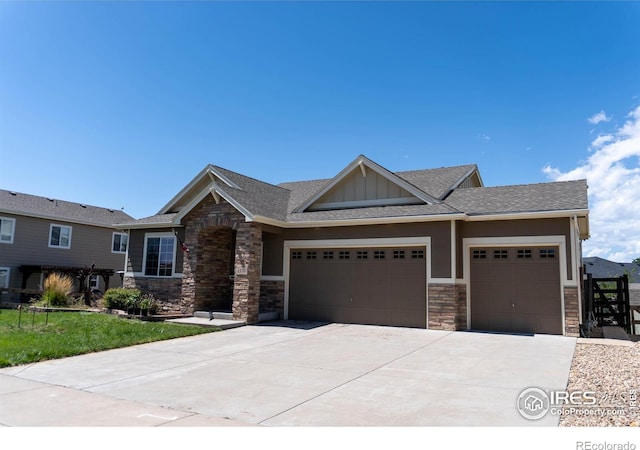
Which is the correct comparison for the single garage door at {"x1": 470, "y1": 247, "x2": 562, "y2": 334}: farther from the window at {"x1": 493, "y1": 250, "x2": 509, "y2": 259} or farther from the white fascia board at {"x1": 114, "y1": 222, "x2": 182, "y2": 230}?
the white fascia board at {"x1": 114, "y1": 222, "x2": 182, "y2": 230}

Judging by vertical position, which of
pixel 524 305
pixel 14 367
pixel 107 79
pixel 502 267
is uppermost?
pixel 107 79

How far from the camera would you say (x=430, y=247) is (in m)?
13.7

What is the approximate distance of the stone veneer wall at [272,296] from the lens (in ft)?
52.4

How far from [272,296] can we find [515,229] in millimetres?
8565

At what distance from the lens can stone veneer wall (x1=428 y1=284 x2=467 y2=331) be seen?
13117 mm

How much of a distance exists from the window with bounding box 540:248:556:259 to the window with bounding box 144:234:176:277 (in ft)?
43.5

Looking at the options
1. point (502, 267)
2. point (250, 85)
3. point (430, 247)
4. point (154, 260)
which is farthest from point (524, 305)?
point (154, 260)

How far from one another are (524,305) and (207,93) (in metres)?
12.7

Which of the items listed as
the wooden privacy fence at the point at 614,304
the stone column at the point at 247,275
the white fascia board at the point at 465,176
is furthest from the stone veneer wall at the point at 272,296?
the wooden privacy fence at the point at 614,304

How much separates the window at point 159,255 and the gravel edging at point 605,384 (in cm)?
1427

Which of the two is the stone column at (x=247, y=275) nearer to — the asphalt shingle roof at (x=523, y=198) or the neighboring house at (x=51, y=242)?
the asphalt shingle roof at (x=523, y=198)
